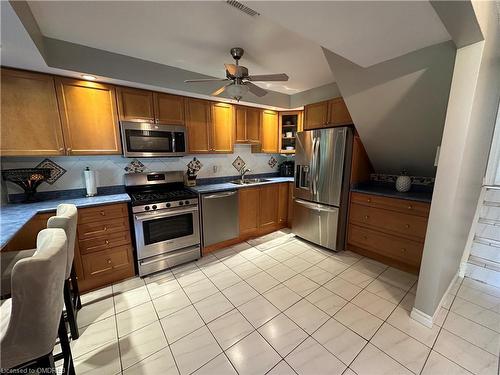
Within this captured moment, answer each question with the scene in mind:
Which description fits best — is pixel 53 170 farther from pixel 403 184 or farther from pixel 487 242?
pixel 487 242

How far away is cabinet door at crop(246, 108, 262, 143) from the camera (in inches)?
139

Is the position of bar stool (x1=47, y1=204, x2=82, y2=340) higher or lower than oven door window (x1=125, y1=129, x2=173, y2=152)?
lower

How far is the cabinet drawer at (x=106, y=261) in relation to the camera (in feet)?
6.97

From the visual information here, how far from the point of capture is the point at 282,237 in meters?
3.53

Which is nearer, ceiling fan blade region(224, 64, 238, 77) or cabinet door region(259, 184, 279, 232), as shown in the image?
ceiling fan blade region(224, 64, 238, 77)

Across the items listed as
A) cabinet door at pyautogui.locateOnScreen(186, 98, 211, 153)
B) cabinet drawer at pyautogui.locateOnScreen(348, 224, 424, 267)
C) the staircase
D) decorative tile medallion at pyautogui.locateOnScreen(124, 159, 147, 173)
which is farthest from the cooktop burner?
the staircase

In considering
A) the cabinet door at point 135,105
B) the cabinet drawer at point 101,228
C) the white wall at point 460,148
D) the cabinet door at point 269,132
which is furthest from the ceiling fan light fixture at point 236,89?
the cabinet drawer at point 101,228

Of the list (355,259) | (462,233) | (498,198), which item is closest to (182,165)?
(355,259)

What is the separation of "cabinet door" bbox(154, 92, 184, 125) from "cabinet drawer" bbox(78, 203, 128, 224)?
1.20m

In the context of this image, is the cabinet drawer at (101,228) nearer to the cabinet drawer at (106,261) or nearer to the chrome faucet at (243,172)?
the cabinet drawer at (106,261)

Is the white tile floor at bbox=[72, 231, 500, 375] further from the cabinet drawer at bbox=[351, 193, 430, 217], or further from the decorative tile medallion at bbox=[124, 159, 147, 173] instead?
A: the decorative tile medallion at bbox=[124, 159, 147, 173]

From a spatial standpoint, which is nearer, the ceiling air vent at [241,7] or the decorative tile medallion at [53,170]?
the ceiling air vent at [241,7]

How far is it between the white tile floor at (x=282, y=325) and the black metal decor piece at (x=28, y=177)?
1.30m

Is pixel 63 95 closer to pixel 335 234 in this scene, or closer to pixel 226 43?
pixel 226 43
